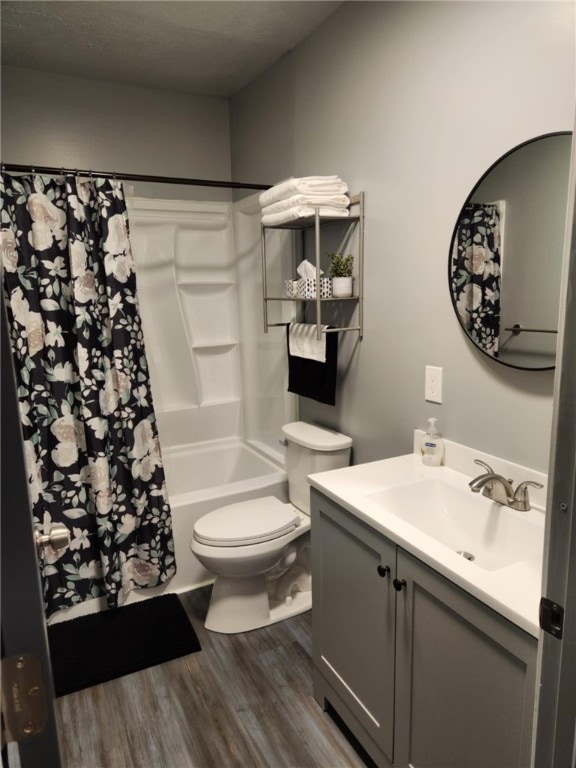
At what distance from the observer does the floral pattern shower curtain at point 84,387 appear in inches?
87.0

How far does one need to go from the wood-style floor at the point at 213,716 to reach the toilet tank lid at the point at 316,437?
85cm

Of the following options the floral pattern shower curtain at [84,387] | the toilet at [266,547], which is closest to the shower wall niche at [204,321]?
the toilet at [266,547]

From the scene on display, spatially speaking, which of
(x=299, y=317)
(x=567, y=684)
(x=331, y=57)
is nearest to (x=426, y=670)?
(x=567, y=684)

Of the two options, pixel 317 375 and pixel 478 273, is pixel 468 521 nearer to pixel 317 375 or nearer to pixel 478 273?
pixel 478 273

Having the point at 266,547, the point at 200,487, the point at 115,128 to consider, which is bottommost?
the point at 200,487

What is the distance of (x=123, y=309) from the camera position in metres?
2.37

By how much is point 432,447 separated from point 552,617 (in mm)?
1084

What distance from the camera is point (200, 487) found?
3377 millimetres

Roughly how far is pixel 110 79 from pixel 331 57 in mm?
1366

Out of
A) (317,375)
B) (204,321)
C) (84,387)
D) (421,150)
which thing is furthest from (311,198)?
(204,321)

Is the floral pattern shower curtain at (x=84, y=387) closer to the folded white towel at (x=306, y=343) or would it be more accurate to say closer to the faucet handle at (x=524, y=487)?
the folded white towel at (x=306, y=343)

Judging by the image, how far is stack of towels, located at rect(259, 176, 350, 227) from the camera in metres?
2.11

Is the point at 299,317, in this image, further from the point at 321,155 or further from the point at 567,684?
the point at 567,684

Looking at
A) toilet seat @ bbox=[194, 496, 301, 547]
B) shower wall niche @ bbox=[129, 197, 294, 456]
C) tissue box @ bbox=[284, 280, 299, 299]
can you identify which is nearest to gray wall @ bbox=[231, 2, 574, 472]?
tissue box @ bbox=[284, 280, 299, 299]
